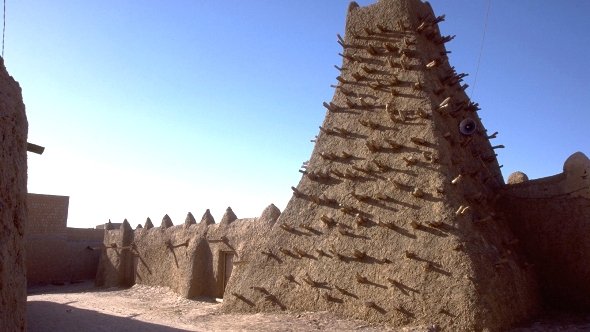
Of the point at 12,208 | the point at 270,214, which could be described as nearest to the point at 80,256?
the point at 270,214

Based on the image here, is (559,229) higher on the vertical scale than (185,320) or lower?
higher

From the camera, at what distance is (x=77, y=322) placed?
10797 mm

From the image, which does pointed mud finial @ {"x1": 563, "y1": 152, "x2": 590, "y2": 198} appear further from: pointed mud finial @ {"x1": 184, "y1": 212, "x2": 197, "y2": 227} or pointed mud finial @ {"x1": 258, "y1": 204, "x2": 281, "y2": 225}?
pointed mud finial @ {"x1": 184, "y1": 212, "x2": 197, "y2": 227}

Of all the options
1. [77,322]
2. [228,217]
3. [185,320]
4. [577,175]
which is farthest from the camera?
[228,217]

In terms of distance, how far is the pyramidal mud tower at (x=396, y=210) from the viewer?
10.3 metres

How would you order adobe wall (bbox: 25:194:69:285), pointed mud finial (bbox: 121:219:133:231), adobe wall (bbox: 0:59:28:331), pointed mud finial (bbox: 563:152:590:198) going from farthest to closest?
adobe wall (bbox: 25:194:69:285) → pointed mud finial (bbox: 121:219:133:231) → pointed mud finial (bbox: 563:152:590:198) → adobe wall (bbox: 0:59:28:331)

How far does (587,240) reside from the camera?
11.1m

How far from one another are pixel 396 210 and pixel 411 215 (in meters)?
0.42

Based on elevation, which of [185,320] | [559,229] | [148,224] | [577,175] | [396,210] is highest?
[148,224]

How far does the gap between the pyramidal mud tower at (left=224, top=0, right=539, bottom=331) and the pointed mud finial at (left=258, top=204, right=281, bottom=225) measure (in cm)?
127

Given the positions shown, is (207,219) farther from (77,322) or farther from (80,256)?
(80,256)

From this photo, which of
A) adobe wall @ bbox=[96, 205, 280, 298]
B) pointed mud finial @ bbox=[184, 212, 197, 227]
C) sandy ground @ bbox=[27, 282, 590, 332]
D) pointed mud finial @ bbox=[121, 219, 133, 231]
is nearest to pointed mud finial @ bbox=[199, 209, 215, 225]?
adobe wall @ bbox=[96, 205, 280, 298]

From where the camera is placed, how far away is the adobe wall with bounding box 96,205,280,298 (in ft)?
55.0

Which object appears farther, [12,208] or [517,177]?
[517,177]
